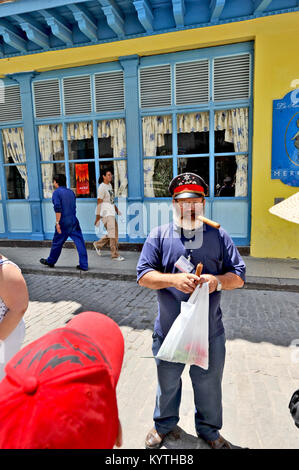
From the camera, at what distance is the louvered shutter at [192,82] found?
25.2 feet

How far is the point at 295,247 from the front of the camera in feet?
24.1

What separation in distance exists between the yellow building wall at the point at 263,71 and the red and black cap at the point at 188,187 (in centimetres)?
559

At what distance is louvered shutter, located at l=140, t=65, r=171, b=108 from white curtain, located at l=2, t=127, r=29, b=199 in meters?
3.89

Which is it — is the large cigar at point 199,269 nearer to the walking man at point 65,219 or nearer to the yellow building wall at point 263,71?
the walking man at point 65,219

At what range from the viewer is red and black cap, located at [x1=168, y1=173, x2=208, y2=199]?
2268mm

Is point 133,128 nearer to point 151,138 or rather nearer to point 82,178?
point 151,138

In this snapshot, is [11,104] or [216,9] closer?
[216,9]

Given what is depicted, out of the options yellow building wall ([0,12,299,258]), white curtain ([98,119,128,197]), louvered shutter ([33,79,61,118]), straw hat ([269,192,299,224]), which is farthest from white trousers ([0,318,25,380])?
louvered shutter ([33,79,61,118])

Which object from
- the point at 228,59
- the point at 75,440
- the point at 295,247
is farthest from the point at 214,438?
the point at 228,59

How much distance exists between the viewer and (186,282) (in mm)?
2037

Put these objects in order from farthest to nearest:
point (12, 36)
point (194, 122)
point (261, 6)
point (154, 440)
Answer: point (12, 36) → point (194, 122) → point (261, 6) → point (154, 440)

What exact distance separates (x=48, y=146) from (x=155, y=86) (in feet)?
11.4

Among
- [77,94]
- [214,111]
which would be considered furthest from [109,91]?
[214,111]

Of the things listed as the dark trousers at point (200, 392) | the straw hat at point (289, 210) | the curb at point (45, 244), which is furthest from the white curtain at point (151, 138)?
the straw hat at point (289, 210)
